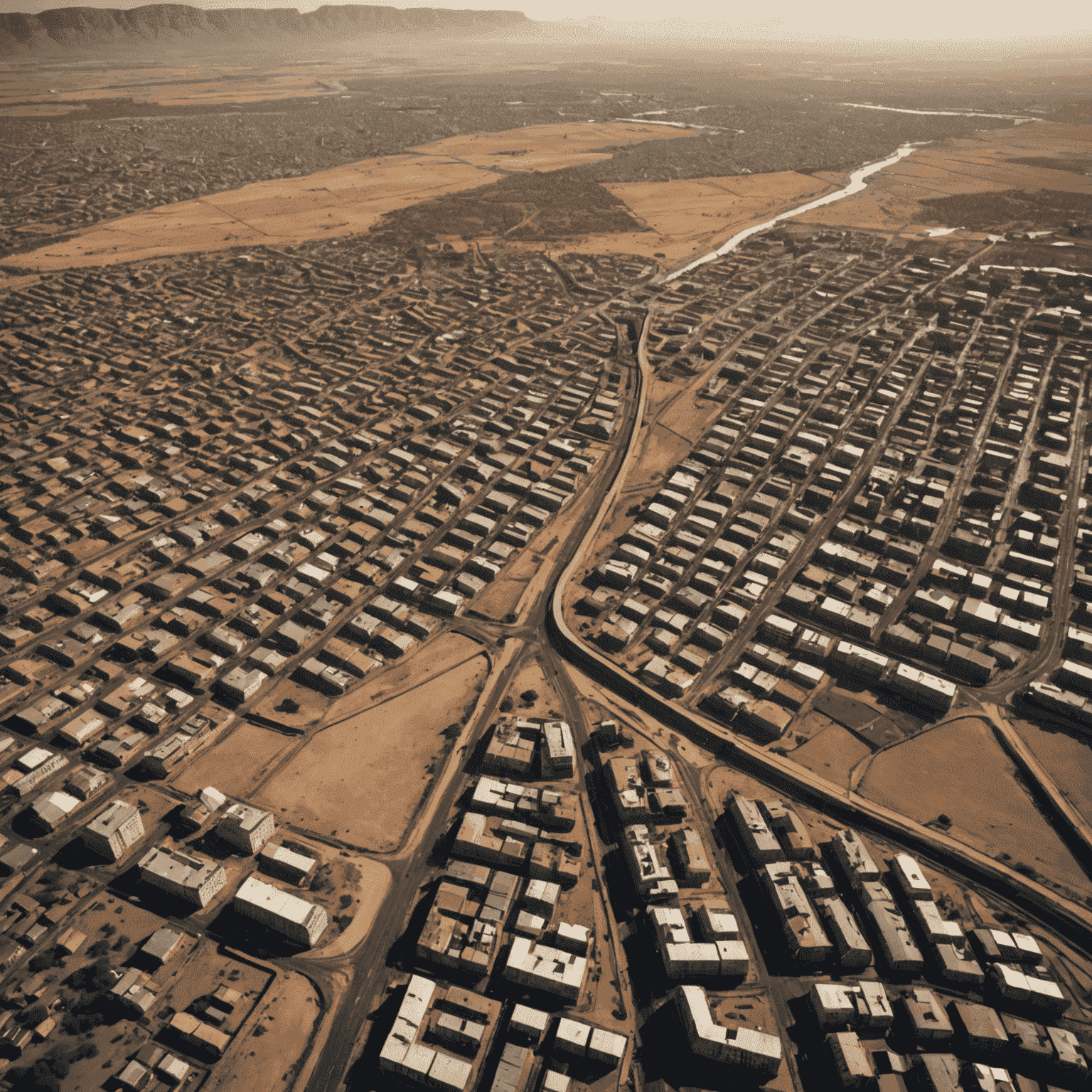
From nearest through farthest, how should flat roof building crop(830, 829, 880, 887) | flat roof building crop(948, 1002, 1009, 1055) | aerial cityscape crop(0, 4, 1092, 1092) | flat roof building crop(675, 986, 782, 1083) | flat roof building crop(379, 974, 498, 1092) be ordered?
1. flat roof building crop(379, 974, 498, 1092)
2. flat roof building crop(675, 986, 782, 1083)
3. flat roof building crop(948, 1002, 1009, 1055)
4. aerial cityscape crop(0, 4, 1092, 1092)
5. flat roof building crop(830, 829, 880, 887)

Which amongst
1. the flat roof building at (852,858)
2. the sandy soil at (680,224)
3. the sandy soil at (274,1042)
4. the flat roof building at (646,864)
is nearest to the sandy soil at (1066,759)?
the flat roof building at (852,858)

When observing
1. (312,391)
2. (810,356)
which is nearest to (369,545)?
(312,391)

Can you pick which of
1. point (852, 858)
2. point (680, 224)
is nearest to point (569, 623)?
point (852, 858)

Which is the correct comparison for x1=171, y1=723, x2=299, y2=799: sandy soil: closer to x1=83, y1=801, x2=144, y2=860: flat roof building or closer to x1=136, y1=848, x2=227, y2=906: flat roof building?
x1=83, y1=801, x2=144, y2=860: flat roof building

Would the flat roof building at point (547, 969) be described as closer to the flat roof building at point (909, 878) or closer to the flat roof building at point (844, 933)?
the flat roof building at point (844, 933)

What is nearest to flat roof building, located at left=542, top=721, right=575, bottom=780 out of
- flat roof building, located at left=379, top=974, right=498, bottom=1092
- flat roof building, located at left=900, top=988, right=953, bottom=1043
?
flat roof building, located at left=379, top=974, right=498, bottom=1092

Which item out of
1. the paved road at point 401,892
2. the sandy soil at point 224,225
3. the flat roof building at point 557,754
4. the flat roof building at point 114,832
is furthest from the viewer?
the sandy soil at point 224,225

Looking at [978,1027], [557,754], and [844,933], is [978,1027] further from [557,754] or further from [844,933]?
[557,754]
